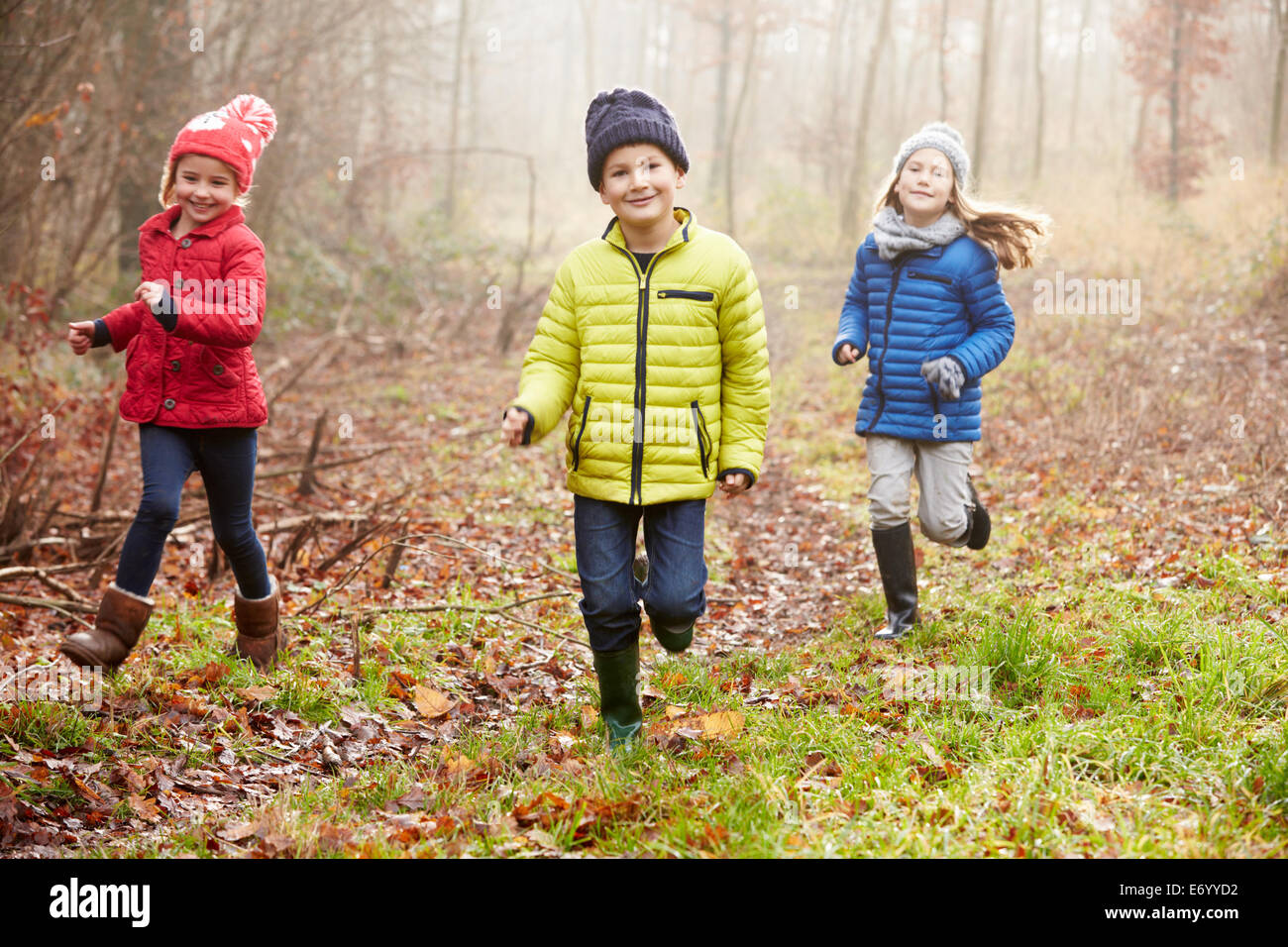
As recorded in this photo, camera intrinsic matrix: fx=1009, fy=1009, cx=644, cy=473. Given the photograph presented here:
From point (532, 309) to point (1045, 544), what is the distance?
13737 millimetres

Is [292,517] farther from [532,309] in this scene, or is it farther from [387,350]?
[532,309]

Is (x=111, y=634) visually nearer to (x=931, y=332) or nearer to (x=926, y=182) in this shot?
(x=931, y=332)

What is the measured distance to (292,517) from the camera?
7082 mm

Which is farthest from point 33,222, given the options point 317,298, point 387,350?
point 317,298

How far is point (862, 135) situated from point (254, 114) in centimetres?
1949

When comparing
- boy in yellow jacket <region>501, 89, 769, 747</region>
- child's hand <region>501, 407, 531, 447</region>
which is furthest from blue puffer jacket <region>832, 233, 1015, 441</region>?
child's hand <region>501, 407, 531, 447</region>

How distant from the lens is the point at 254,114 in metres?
4.28

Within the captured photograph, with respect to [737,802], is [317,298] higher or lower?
higher

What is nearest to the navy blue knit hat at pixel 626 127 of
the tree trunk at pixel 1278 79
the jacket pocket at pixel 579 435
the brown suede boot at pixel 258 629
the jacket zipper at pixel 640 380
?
the jacket zipper at pixel 640 380

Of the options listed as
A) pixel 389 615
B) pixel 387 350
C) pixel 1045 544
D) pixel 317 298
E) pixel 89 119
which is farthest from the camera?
pixel 317 298

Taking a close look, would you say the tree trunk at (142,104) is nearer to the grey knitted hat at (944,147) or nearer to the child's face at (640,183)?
the grey knitted hat at (944,147)

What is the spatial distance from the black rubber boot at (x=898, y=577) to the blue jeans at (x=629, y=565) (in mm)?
1537

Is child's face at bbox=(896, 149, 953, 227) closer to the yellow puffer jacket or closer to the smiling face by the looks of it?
the yellow puffer jacket
